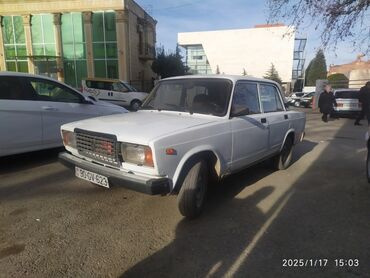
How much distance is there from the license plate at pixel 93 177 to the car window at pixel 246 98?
1.96m

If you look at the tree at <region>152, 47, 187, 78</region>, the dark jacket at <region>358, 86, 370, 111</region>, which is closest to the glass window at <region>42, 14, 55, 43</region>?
the tree at <region>152, 47, 187, 78</region>

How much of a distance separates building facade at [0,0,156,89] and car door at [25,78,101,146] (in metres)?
23.0

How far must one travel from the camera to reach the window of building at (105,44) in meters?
28.5

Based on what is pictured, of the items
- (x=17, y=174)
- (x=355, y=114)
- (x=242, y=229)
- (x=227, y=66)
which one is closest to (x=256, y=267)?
(x=242, y=229)

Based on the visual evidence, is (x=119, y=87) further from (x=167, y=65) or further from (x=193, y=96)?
(x=193, y=96)

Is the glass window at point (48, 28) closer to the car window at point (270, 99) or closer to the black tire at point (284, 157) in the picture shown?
the car window at point (270, 99)

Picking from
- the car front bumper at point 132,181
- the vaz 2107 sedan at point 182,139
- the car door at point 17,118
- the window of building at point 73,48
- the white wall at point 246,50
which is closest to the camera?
the car front bumper at point 132,181

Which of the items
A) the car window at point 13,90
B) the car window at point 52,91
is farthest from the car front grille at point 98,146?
the car window at point 52,91

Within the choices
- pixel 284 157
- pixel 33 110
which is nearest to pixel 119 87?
pixel 33 110

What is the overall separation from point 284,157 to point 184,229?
10.9ft

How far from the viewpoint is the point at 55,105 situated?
20.5ft

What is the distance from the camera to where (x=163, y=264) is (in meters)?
2.97

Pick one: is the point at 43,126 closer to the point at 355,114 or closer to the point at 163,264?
the point at 163,264

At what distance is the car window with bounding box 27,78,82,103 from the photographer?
6.06 meters
